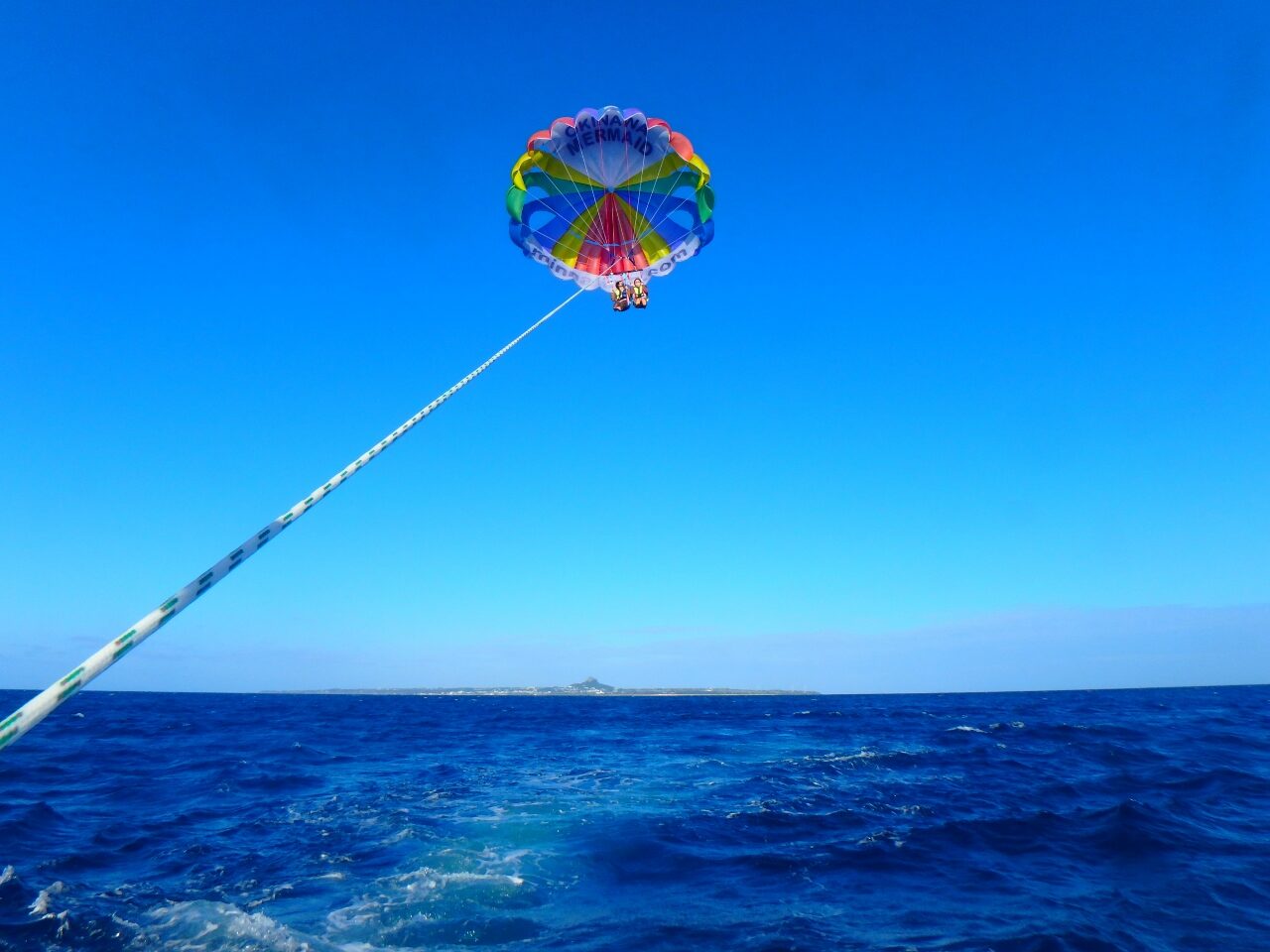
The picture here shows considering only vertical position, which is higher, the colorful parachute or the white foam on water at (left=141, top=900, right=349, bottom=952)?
the colorful parachute

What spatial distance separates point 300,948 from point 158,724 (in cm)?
3769

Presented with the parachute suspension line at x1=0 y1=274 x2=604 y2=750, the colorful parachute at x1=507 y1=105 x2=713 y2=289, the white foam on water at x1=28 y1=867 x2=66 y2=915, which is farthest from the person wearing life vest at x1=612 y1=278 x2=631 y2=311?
the white foam on water at x1=28 y1=867 x2=66 y2=915

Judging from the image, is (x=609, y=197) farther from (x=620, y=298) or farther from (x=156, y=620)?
(x=156, y=620)

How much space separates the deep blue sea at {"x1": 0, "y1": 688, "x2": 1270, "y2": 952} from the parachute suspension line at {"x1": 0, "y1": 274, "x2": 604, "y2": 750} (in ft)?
17.9

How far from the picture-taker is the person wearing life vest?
14.2 m

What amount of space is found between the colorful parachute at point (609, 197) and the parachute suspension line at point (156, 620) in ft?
31.2

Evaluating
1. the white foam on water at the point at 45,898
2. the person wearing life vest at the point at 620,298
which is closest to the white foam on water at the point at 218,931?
the white foam on water at the point at 45,898

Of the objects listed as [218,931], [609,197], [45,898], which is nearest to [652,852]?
[218,931]

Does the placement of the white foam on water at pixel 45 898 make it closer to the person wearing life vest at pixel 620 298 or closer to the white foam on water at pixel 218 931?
the white foam on water at pixel 218 931

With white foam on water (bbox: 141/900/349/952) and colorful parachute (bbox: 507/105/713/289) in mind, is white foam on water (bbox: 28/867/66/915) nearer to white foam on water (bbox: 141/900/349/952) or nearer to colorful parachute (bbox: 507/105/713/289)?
white foam on water (bbox: 141/900/349/952)

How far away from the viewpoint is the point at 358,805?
50.3 ft

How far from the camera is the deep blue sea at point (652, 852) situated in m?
8.19

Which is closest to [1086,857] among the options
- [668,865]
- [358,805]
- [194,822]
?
[668,865]

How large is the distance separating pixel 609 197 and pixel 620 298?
10.3 feet
